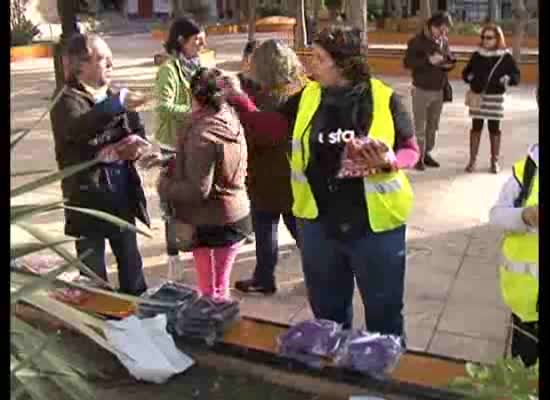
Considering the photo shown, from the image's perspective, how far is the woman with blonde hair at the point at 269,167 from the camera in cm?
491

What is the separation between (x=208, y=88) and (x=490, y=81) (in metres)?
4.80

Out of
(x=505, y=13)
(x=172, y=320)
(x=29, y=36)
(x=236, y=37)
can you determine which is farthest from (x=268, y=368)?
(x=505, y=13)

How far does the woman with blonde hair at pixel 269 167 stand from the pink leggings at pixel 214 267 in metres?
0.48

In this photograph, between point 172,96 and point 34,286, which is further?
point 172,96

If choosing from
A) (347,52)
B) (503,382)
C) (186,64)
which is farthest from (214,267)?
(503,382)

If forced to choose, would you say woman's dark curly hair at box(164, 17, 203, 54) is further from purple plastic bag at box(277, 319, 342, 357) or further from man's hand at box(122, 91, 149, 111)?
purple plastic bag at box(277, 319, 342, 357)

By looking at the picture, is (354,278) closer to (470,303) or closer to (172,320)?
(172,320)

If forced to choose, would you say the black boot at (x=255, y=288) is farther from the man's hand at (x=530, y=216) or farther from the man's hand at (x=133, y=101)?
the man's hand at (x=530, y=216)

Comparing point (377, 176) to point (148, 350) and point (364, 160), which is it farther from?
point (148, 350)

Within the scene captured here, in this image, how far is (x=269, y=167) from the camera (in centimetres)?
521

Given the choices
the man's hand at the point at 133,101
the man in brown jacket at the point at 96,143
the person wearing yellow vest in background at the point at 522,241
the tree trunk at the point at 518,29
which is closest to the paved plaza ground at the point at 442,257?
the man in brown jacket at the point at 96,143

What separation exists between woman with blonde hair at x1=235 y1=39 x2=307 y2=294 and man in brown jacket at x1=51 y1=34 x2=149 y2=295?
703 millimetres

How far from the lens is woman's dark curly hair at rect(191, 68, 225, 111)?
4.54 meters

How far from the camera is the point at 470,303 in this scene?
17.6 feet
